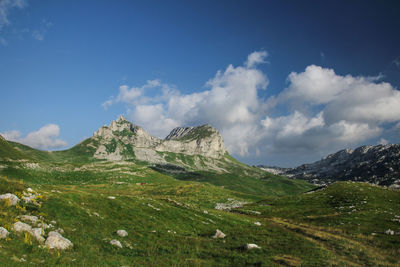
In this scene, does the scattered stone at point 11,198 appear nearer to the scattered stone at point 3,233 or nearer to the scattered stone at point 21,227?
the scattered stone at point 21,227

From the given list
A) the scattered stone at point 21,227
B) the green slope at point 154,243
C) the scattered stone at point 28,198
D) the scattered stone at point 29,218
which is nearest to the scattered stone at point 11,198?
the green slope at point 154,243

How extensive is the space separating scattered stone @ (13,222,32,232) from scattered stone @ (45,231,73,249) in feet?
6.31

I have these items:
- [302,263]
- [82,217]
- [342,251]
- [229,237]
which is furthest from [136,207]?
[342,251]

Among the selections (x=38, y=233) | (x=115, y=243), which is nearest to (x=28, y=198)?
(x=38, y=233)

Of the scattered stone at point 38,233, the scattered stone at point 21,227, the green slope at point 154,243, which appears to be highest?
the scattered stone at point 21,227

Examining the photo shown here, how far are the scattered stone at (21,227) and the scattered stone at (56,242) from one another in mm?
1922

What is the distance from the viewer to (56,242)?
2094cm

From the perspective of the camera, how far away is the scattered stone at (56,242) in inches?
805

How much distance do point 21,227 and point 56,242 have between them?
3.45m

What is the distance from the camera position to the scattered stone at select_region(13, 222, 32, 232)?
67.5 ft

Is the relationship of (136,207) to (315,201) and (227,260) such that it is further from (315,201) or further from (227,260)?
(315,201)

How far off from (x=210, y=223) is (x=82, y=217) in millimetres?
23810

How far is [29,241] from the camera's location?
19547 mm

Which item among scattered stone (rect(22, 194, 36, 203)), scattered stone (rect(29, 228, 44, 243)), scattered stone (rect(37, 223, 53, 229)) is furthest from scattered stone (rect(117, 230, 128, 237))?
scattered stone (rect(22, 194, 36, 203))
